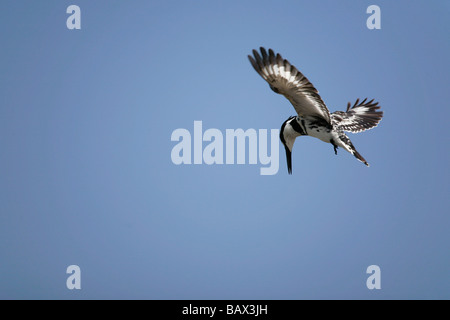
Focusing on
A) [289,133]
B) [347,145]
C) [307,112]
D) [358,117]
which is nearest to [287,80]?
[307,112]

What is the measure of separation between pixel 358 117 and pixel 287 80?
2209mm

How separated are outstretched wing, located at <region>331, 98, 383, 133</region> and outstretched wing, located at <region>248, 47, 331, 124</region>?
856 millimetres

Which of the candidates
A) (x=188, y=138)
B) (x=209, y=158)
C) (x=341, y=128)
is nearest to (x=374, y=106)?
(x=341, y=128)

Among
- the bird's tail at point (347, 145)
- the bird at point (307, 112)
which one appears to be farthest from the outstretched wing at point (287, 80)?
the bird's tail at point (347, 145)

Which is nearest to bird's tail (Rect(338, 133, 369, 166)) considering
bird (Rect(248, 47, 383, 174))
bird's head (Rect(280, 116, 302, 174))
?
bird (Rect(248, 47, 383, 174))

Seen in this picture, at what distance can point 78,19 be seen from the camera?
36.6 ft

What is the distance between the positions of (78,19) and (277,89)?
A: 5.14 m

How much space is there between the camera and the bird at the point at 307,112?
6996 mm

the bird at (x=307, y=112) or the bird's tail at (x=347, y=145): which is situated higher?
the bird at (x=307, y=112)

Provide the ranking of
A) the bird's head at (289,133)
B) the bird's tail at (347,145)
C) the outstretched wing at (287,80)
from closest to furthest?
the outstretched wing at (287,80) < the bird's tail at (347,145) < the bird's head at (289,133)

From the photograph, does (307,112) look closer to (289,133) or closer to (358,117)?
(289,133)

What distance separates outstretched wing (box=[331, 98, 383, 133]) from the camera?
8.63 meters

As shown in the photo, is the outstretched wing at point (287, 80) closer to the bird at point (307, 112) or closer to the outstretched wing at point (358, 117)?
the bird at point (307, 112)

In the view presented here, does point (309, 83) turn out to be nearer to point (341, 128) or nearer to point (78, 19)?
point (341, 128)
